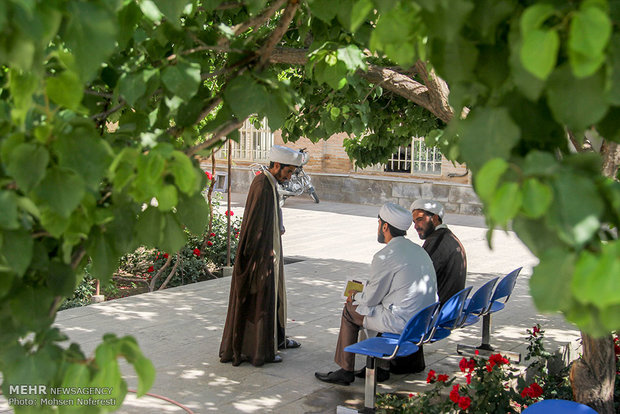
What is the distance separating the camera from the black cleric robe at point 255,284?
244 inches

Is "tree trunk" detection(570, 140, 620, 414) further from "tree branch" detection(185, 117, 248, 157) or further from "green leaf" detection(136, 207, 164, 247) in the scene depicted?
"green leaf" detection(136, 207, 164, 247)

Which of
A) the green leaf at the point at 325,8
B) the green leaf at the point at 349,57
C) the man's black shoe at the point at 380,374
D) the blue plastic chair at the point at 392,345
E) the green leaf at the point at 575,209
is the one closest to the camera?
the green leaf at the point at 575,209

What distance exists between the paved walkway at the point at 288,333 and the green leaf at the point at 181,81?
372cm

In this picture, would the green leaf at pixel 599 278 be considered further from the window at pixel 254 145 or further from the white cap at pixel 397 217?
the window at pixel 254 145

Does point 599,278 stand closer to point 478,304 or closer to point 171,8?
point 171,8

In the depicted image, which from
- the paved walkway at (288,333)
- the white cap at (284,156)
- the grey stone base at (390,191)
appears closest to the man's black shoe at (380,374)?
the paved walkway at (288,333)

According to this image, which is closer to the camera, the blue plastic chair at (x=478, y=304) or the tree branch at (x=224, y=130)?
the tree branch at (x=224, y=130)

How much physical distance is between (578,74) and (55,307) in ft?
4.32

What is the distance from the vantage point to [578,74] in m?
1.14

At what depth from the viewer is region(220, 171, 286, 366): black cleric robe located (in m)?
6.19

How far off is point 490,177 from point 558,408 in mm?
2981

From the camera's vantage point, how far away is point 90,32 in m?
1.42

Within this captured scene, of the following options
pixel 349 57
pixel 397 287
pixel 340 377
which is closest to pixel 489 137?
pixel 349 57

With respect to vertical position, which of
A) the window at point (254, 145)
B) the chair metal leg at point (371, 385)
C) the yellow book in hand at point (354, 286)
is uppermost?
the window at point (254, 145)
